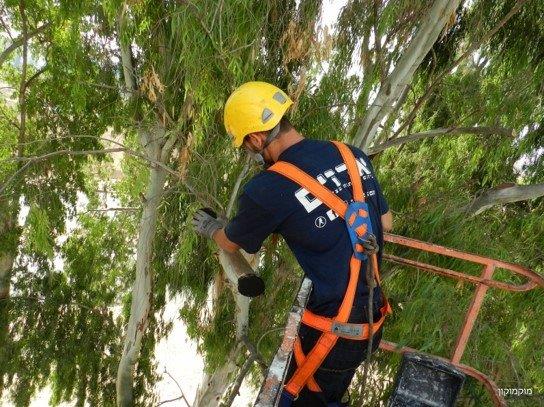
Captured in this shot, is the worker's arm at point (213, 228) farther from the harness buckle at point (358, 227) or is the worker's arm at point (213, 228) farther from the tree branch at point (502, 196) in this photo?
the tree branch at point (502, 196)

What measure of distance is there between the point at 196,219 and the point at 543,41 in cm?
329

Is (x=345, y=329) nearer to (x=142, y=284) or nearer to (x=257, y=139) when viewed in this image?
(x=257, y=139)

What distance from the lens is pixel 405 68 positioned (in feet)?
11.1

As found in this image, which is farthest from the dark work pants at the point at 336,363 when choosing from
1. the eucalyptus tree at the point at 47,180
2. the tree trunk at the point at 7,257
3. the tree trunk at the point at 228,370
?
the tree trunk at the point at 7,257

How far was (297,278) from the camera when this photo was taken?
14.0ft

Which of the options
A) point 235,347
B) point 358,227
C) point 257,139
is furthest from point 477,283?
point 235,347

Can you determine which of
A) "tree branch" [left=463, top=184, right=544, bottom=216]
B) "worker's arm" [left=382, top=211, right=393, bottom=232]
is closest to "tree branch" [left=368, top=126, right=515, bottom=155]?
"tree branch" [left=463, top=184, right=544, bottom=216]

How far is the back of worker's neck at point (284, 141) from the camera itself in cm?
209

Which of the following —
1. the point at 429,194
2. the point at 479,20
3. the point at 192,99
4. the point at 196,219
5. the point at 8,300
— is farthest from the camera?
the point at 8,300

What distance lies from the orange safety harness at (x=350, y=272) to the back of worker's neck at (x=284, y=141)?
0.17m

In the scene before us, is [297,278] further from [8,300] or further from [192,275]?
[8,300]

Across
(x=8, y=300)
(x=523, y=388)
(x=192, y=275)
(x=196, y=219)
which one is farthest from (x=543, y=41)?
(x=8, y=300)

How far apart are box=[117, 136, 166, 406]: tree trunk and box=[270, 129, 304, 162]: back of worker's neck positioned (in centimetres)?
209

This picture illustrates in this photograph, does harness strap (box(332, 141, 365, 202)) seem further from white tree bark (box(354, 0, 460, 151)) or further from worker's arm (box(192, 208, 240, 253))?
white tree bark (box(354, 0, 460, 151))
